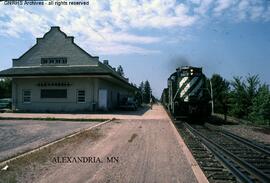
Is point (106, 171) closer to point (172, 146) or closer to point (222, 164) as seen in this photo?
point (222, 164)

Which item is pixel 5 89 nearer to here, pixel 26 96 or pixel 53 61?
pixel 53 61

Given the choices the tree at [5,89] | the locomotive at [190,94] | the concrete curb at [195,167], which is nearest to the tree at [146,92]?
the tree at [5,89]

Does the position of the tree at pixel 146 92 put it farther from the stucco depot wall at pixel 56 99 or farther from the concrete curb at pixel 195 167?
the concrete curb at pixel 195 167

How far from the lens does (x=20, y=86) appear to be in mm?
34625

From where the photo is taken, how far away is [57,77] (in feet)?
109

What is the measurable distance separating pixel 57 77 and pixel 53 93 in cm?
177

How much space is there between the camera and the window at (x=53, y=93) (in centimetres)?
3341

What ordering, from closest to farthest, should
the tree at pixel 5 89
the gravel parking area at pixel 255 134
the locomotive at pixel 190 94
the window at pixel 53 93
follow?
1. the gravel parking area at pixel 255 134
2. the locomotive at pixel 190 94
3. the window at pixel 53 93
4. the tree at pixel 5 89

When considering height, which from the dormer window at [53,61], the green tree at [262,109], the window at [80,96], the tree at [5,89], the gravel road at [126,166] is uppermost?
the dormer window at [53,61]

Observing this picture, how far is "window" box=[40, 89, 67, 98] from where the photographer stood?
1315 inches

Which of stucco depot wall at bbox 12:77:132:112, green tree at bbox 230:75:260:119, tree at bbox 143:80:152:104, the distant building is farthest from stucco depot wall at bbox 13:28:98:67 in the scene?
tree at bbox 143:80:152:104

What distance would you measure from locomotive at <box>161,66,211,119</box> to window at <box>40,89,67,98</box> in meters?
16.0

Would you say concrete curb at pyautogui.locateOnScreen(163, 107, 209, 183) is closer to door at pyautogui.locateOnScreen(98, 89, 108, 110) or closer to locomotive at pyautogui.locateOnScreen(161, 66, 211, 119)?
locomotive at pyautogui.locateOnScreen(161, 66, 211, 119)

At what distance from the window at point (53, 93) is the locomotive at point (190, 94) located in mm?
16039
